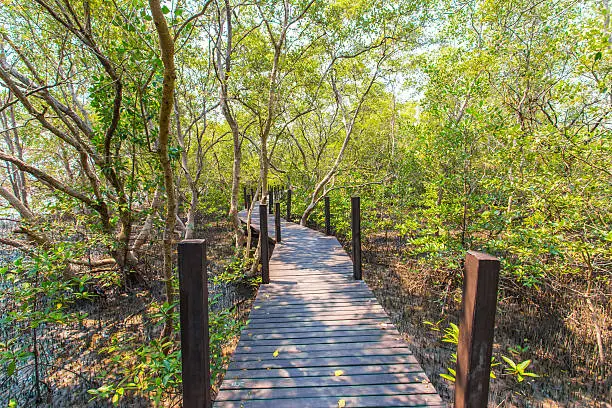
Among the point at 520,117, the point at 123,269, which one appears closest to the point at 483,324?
the point at 520,117

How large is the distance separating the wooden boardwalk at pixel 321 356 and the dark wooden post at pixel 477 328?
0.90 metres

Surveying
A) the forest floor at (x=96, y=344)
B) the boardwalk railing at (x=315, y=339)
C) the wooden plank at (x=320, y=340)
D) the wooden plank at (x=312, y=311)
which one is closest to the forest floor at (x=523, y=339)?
the wooden plank at (x=320, y=340)

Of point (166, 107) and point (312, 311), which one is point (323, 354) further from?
point (166, 107)

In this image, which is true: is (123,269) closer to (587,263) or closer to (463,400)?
(463,400)

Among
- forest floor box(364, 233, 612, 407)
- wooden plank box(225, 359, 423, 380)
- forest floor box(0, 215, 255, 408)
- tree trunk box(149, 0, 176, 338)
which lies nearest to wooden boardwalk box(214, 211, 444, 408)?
wooden plank box(225, 359, 423, 380)

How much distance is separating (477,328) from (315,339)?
2155 millimetres

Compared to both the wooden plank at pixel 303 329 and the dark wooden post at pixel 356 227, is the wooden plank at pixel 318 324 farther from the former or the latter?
the dark wooden post at pixel 356 227

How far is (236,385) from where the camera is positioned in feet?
8.89

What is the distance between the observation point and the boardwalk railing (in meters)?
1.70

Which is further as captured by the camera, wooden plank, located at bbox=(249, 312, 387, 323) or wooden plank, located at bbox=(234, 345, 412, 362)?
wooden plank, located at bbox=(249, 312, 387, 323)

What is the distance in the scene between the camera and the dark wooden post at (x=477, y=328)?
63.8 inches

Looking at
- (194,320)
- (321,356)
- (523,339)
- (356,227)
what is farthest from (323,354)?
(523,339)

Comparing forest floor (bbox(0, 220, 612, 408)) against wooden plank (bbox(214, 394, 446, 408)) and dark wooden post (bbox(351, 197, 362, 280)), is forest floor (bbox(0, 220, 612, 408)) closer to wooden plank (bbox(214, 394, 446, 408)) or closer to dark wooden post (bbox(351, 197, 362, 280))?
wooden plank (bbox(214, 394, 446, 408))

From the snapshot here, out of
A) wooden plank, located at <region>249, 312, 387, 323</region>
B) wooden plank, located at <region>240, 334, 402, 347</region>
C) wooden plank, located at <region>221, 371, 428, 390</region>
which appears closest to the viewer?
wooden plank, located at <region>221, 371, 428, 390</region>
